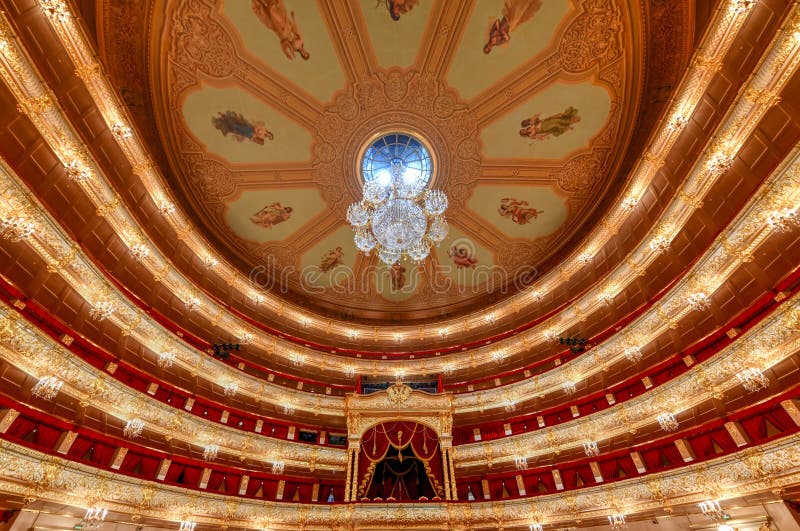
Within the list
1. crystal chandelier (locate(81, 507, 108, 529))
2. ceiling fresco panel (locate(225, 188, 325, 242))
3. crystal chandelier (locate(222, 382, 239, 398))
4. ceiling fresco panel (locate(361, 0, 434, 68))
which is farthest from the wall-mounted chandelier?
crystal chandelier (locate(81, 507, 108, 529))

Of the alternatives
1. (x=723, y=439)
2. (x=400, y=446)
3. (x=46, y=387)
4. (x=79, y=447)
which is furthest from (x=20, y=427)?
(x=723, y=439)

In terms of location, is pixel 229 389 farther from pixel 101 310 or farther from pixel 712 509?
pixel 712 509

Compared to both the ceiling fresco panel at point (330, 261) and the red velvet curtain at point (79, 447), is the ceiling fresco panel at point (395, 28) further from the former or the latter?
the red velvet curtain at point (79, 447)

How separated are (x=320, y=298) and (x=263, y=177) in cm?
687

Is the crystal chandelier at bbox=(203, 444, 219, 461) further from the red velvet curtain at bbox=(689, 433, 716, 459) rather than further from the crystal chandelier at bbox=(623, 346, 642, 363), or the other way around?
the crystal chandelier at bbox=(623, 346, 642, 363)

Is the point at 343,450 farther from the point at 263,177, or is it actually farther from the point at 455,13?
the point at 455,13

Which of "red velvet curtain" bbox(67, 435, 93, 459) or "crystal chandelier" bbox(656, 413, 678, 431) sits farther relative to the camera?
"crystal chandelier" bbox(656, 413, 678, 431)

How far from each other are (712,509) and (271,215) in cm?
1679

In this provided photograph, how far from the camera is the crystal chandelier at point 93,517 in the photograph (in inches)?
275

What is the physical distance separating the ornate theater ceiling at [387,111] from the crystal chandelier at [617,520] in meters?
10.6

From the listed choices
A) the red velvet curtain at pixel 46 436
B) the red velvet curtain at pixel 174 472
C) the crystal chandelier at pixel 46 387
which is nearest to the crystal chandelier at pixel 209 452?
the red velvet curtain at pixel 174 472

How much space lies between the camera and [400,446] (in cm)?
1164

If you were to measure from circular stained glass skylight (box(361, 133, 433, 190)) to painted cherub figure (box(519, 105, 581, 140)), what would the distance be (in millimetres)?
4148

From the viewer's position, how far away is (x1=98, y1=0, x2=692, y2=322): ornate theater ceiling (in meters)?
11.2
